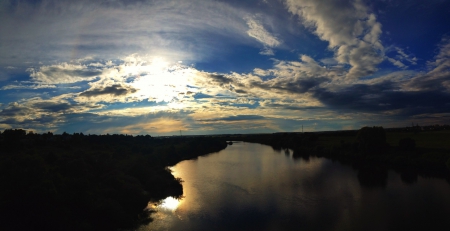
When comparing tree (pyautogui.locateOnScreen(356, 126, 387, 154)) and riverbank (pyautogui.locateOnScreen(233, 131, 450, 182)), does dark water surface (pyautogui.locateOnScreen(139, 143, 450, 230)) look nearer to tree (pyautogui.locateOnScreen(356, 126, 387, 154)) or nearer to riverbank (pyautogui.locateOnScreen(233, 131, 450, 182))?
riverbank (pyautogui.locateOnScreen(233, 131, 450, 182))

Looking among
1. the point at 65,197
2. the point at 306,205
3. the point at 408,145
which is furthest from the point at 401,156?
the point at 65,197

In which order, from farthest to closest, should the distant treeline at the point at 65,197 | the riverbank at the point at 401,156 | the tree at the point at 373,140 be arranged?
the tree at the point at 373,140 → the riverbank at the point at 401,156 → the distant treeline at the point at 65,197

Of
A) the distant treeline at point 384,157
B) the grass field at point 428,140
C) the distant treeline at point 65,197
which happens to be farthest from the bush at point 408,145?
the distant treeline at point 65,197

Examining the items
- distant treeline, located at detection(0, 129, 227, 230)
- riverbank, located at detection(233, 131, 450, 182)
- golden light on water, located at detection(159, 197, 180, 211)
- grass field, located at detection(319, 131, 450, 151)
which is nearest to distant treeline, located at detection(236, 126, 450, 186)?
riverbank, located at detection(233, 131, 450, 182)

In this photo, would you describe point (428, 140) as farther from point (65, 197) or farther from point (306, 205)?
point (65, 197)

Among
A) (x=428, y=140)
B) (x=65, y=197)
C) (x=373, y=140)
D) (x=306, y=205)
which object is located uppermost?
(x=373, y=140)

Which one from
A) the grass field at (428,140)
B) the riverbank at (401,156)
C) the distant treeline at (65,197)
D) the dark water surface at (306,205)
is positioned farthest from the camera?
the grass field at (428,140)

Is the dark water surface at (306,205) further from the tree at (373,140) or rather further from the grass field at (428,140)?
the grass field at (428,140)

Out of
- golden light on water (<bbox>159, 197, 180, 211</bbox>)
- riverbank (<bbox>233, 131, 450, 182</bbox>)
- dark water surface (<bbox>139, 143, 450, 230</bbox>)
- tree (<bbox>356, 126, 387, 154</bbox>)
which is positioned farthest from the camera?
tree (<bbox>356, 126, 387, 154</bbox>)
